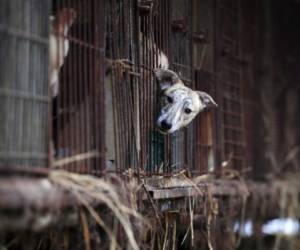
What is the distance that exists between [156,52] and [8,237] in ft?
6.24

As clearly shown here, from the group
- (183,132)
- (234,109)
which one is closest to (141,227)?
(183,132)

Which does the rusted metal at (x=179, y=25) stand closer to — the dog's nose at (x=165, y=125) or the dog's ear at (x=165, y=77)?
the dog's ear at (x=165, y=77)

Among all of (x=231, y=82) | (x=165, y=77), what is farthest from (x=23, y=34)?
(x=231, y=82)

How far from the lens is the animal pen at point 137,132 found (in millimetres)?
3547

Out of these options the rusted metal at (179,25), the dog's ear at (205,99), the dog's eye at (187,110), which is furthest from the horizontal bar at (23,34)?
the dog's ear at (205,99)

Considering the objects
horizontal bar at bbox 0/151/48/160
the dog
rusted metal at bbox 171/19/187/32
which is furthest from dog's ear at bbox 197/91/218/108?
horizontal bar at bbox 0/151/48/160

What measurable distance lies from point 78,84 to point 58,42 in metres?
0.34

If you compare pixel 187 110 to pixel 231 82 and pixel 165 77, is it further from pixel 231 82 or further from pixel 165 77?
pixel 231 82

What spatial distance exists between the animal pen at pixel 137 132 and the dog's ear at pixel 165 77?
2.8 inches

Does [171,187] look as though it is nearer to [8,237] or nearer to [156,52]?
[156,52]

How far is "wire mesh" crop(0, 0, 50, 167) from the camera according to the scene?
11.3 feet

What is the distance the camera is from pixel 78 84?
4.11 m

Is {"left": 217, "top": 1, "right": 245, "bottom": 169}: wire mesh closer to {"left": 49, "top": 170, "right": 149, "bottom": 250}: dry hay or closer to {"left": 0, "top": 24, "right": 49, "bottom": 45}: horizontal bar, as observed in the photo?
{"left": 49, "top": 170, "right": 149, "bottom": 250}: dry hay

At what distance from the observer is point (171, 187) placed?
17.0 feet
